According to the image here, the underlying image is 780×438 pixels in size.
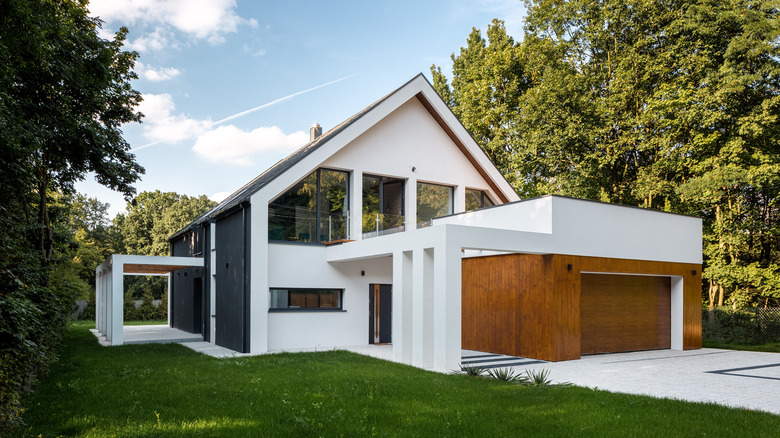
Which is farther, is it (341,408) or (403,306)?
(403,306)

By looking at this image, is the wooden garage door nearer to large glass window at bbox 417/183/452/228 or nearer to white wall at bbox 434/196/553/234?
white wall at bbox 434/196/553/234

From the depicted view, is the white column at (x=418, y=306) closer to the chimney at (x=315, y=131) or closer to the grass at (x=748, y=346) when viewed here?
the grass at (x=748, y=346)

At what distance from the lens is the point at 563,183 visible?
74.4 feet

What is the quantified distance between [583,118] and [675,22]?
15.8 ft

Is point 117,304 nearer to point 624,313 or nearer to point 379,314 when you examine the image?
point 379,314

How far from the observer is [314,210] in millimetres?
15219

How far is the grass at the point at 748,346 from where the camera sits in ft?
50.3

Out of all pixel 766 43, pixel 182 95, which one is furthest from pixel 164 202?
pixel 766 43

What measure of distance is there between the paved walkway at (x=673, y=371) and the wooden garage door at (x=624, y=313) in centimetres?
37

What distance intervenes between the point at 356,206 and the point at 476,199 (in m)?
5.06

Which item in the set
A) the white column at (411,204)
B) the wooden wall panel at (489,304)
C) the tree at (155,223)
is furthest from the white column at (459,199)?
the tree at (155,223)

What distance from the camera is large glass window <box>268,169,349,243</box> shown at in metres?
14.5

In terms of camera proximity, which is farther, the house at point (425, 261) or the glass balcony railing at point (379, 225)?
the glass balcony railing at point (379, 225)

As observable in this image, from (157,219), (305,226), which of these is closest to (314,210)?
(305,226)
